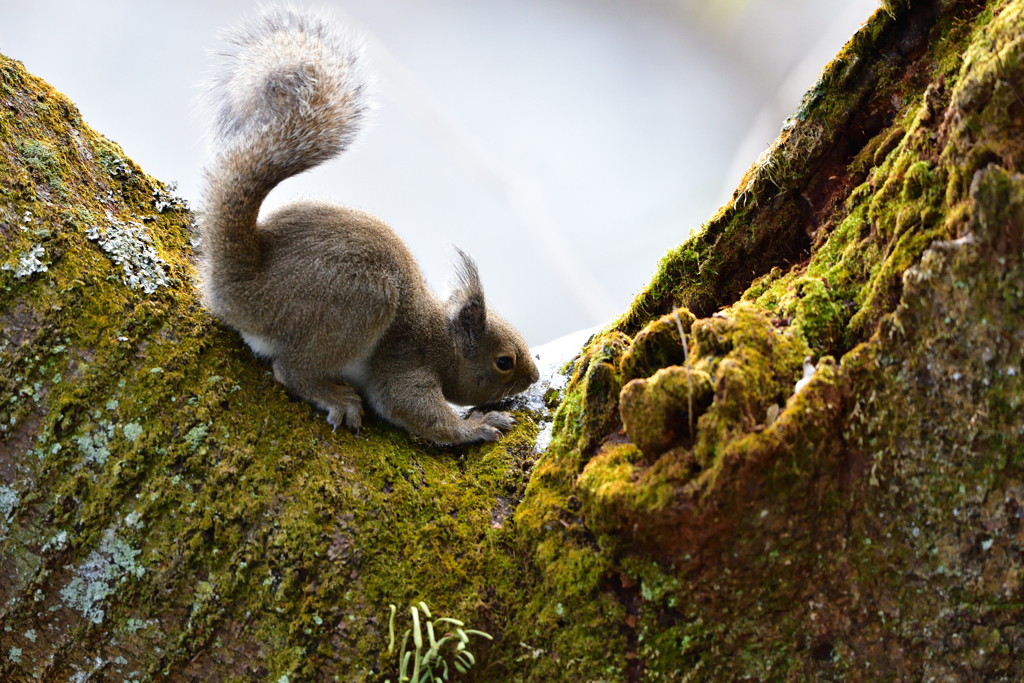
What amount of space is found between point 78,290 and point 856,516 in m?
2.32

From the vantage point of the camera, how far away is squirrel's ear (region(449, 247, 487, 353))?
11.4 feet

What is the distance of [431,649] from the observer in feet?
5.80

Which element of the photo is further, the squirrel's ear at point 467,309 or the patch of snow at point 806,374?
the squirrel's ear at point 467,309

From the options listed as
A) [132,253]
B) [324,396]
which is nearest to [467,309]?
[324,396]

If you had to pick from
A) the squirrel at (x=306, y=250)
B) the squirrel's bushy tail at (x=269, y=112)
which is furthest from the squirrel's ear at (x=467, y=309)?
the squirrel's bushy tail at (x=269, y=112)

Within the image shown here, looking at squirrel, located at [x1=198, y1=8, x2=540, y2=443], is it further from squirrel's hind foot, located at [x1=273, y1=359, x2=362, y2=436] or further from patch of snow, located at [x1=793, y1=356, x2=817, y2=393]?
patch of snow, located at [x1=793, y1=356, x2=817, y2=393]

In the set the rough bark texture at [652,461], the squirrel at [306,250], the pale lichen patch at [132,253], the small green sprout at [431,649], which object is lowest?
the small green sprout at [431,649]

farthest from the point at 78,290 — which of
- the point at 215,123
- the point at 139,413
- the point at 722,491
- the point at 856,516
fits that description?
the point at 856,516

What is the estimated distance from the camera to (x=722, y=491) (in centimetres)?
148

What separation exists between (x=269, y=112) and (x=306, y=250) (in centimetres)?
56

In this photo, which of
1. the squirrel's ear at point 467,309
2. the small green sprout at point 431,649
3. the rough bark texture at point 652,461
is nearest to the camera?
the rough bark texture at point 652,461

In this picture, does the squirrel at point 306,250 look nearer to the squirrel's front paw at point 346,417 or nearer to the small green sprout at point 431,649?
the squirrel's front paw at point 346,417

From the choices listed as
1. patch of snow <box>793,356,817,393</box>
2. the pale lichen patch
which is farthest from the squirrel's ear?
patch of snow <box>793,356,817,393</box>

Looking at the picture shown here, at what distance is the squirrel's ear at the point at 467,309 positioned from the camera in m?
3.47
